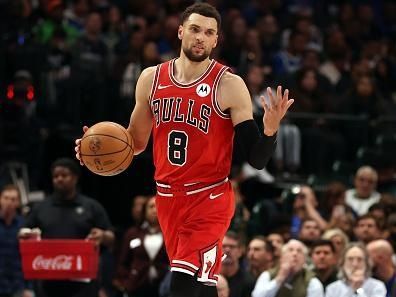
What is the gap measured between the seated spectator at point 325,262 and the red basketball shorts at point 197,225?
4.20 m

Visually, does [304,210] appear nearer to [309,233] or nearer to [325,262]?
[309,233]

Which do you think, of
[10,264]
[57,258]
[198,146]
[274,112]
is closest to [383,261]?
[57,258]

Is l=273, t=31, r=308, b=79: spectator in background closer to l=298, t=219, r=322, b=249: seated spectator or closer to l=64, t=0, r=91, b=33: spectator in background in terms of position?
l=64, t=0, r=91, b=33: spectator in background

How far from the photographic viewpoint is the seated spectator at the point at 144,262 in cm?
1379

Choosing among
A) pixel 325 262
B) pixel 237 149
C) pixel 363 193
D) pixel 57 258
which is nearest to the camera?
pixel 57 258

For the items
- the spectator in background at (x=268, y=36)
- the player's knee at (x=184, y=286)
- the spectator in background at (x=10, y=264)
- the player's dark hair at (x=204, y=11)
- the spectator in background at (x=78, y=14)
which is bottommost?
the spectator in background at (x=10, y=264)

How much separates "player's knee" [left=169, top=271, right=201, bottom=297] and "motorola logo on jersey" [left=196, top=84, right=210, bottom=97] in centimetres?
130

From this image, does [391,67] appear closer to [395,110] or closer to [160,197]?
[395,110]

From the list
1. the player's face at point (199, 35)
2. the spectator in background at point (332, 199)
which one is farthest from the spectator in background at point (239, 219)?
the player's face at point (199, 35)

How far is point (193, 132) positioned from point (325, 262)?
4.61 meters

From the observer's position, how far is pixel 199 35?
8.66 metres

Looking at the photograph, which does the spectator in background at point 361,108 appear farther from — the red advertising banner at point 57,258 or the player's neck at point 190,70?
the player's neck at point 190,70

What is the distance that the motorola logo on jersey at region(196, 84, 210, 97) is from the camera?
8719 mm

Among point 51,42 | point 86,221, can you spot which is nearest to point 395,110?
point 51,42
